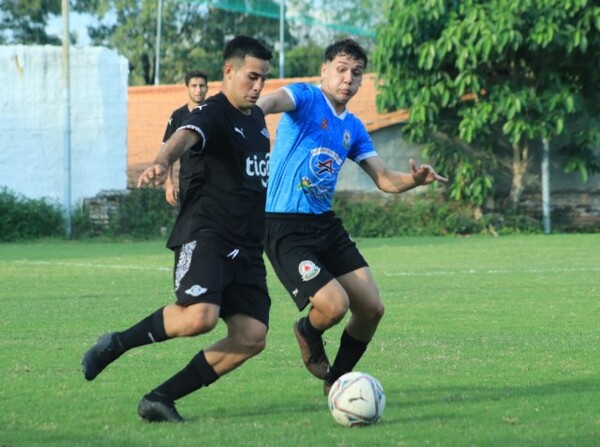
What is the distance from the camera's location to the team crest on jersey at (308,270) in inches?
278

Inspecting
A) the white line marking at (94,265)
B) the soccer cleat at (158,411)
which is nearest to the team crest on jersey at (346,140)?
the soccer cleat at (158,411)

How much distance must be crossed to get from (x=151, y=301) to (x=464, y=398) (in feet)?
18.9

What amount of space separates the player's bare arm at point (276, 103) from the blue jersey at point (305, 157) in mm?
55

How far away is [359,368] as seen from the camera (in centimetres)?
789

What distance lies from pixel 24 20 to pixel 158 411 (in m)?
29.4

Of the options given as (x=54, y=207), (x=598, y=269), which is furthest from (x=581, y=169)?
(x=54, y=207)

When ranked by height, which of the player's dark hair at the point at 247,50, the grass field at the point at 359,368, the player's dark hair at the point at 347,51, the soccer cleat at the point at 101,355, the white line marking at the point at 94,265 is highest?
the player's dark hair at the point at 347,51

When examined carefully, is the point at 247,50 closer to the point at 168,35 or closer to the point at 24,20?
the point at 24,20

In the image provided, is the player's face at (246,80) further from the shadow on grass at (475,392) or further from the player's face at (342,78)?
the shadow on grass at (475,392)

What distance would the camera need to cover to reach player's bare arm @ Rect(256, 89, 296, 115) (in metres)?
6.80

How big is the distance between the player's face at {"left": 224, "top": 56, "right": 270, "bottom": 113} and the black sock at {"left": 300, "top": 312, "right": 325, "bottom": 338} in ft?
5.65

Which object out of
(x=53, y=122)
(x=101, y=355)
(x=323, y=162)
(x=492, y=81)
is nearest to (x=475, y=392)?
(x=323, y=162)

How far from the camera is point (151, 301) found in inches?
471

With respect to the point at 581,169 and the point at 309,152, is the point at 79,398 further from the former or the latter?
the point at 581,169
